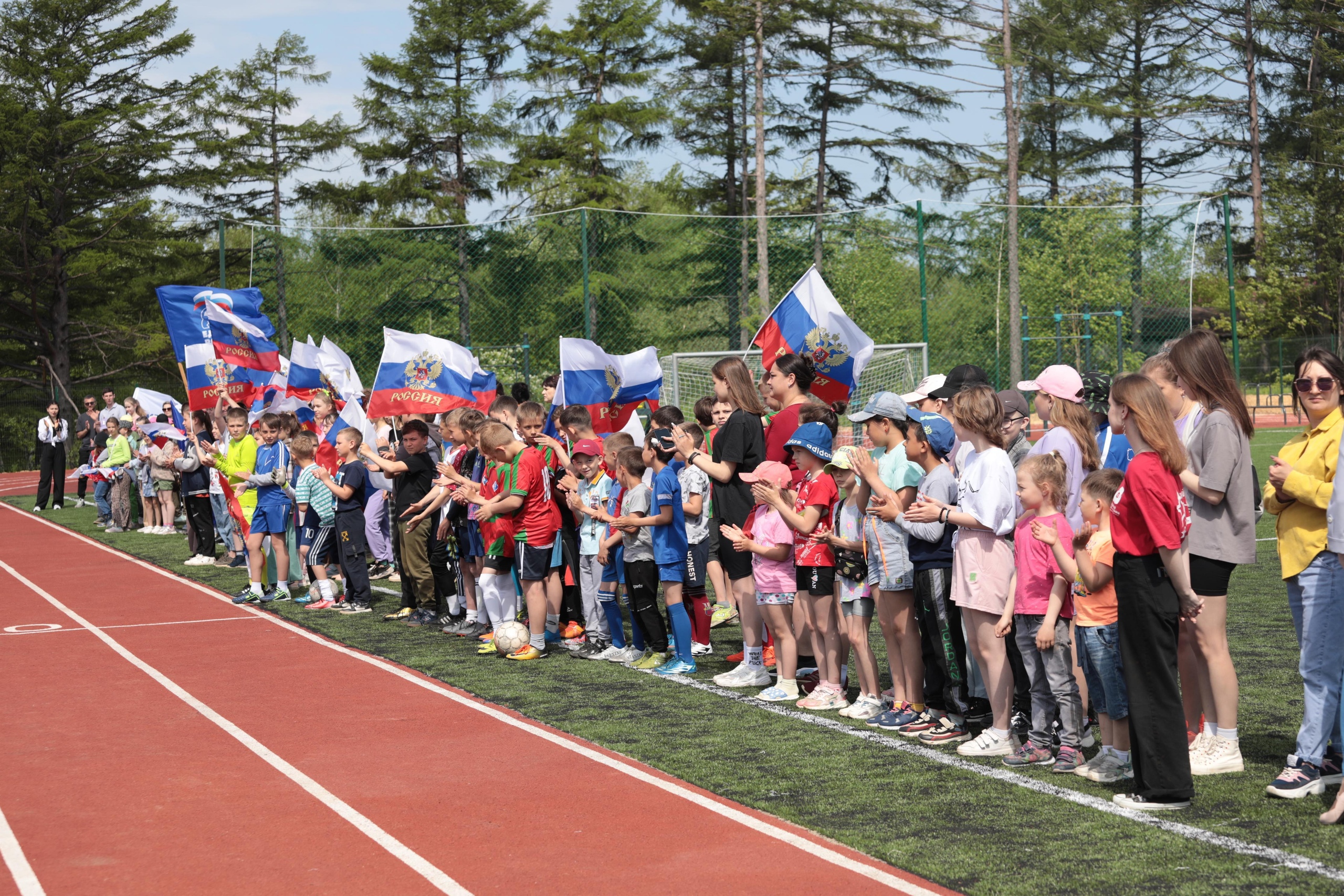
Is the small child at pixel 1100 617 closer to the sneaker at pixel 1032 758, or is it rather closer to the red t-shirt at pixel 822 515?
the sneaker at pixel 1032 758

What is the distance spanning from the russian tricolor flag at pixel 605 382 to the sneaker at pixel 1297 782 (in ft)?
20.4

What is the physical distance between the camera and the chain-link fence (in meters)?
18.3

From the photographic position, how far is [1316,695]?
5375mm

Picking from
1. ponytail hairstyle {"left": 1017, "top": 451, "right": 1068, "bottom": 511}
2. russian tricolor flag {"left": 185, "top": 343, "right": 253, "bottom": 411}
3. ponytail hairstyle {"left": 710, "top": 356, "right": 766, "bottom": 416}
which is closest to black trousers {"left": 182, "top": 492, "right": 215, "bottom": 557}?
russian tricolor flag {"left": 185, "top": 343, "right": 253, "bottom": 411}

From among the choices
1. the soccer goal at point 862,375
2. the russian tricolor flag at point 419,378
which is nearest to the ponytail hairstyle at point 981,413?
the russian tricolor flag at point 419,378

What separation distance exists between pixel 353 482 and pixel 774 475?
5389 mm

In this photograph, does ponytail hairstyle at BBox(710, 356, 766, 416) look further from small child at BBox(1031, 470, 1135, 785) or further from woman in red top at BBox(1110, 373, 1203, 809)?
woman in red top at BBox(1110, 373, 1203, 809)

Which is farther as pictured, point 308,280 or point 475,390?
point 308,280

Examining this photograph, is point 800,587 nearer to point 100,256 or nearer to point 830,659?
point 830,659

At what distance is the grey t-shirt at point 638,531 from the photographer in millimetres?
8695

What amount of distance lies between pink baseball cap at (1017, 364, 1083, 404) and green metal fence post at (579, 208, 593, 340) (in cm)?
1110

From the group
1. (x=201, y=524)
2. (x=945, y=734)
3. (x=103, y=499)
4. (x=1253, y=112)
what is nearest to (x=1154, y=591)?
(x=945, y=734)

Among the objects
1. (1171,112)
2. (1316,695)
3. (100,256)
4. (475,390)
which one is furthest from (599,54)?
(1316,695)

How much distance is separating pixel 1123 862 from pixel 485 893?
248 cm
